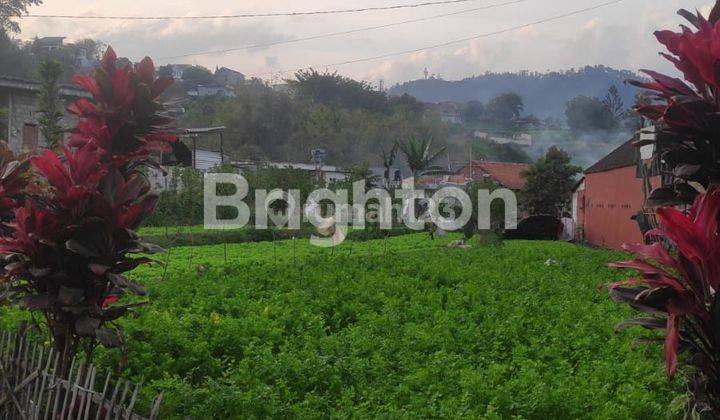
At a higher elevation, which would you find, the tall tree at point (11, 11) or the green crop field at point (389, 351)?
the tall tree at point (11, 11)

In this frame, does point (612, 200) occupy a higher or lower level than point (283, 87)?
lower

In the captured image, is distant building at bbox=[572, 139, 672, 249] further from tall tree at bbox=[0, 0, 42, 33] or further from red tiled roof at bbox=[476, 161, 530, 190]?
tall tree at bbox=[0, 0, 42, 33]

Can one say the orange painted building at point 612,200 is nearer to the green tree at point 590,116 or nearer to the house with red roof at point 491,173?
the house with red roof at point 491,173

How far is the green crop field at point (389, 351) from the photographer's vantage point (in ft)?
14.9

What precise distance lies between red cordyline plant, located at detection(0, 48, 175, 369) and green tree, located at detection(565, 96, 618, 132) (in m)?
93.7

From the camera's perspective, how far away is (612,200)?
80.5 feet

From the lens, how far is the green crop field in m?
4.53

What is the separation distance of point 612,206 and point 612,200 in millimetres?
214

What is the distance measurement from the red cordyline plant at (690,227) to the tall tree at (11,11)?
45113mm

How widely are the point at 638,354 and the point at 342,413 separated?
3.02m

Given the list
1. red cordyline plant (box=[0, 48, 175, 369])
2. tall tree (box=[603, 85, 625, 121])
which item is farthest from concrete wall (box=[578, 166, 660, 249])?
tall tree (box=[603, 85, 625, 121])

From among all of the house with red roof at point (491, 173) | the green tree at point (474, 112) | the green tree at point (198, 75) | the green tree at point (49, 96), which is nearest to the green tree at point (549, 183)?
the house with red roof at point (491, 173)

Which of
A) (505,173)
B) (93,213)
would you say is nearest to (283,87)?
(505,173)

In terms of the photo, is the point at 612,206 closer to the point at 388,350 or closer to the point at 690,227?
the point at 388,350
